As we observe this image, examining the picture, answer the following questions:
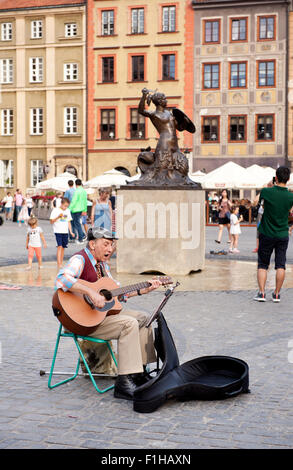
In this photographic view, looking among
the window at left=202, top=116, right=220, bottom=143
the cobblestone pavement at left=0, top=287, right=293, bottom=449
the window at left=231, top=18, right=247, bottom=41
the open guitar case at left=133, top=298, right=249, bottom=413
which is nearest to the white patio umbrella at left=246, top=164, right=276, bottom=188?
the window at left=202, top=116, right=220, bottom=143

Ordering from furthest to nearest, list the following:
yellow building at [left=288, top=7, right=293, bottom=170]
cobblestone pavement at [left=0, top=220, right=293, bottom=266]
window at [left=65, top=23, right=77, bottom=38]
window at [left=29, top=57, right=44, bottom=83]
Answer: window at [left=29, top=57, right=44, bottom=83]
window at [left=65, top=23, right=77, bottom=38]
yellow building at [left=288, top=7, right=293, bottom=170]
cobblestone pavement at [left=0, top=220, right=293, bottom=266]

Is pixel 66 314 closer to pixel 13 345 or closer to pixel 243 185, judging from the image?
pixel 13 345

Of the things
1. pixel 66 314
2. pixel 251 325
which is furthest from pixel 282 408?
pixel 251 325

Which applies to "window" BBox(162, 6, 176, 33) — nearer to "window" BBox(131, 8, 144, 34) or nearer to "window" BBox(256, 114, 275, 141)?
"window" BBox(131, 8, 144, 34)

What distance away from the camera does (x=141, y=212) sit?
1166 centimetres

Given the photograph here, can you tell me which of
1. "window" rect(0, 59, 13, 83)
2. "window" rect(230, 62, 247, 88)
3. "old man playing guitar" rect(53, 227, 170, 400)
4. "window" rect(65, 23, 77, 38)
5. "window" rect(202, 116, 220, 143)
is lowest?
"old man playing guitar" rect(53, 227, 170, 400)

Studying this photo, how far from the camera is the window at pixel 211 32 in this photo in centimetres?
4031

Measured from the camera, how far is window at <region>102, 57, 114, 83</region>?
140 ft

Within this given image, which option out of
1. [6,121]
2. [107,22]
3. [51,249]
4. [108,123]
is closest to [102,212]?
[51,249]

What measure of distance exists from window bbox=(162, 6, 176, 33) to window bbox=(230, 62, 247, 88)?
15.0 ft

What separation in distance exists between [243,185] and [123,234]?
53.9 ft

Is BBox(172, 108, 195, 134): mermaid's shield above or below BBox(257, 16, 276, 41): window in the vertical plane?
below

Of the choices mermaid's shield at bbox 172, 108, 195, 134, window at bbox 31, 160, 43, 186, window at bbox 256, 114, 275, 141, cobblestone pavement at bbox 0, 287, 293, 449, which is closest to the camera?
cobblestone pavement at bbox 0, 287, 293, 449

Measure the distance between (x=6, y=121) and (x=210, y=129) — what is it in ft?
47.0
